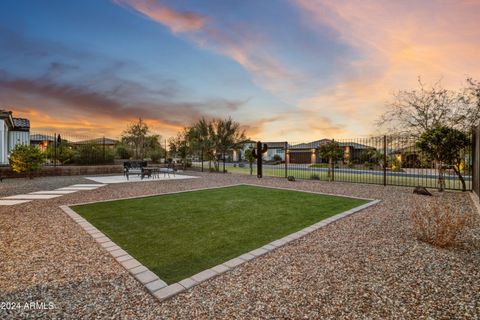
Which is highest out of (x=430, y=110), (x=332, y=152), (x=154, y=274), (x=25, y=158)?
(x=430, y=110)

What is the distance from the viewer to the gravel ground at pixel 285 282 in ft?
6.77

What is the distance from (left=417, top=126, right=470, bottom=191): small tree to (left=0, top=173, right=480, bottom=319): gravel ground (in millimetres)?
6107

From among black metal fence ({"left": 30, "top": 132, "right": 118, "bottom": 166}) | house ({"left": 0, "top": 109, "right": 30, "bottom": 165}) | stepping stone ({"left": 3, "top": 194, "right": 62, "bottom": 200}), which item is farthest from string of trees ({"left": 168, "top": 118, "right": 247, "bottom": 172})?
house ({"left": 0, "top": 109, "right": 30, "bottom": 165})

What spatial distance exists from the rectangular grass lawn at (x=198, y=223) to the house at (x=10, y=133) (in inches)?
566

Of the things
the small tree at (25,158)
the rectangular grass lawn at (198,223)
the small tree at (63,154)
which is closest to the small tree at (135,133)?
the small tree at (63,154)

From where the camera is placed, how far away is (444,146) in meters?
8.53

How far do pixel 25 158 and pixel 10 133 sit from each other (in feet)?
27.6

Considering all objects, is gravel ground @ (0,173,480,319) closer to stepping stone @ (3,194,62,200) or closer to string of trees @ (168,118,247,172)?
stepping stone @ (3,194,62,200)

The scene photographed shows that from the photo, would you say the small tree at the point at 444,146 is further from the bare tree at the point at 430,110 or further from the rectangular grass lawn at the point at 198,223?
the rectangular grass lawn at the point at 198,223

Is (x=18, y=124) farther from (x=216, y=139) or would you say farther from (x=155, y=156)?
→ (x=216, y=139)

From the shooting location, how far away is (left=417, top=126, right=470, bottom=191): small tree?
27.6 feet

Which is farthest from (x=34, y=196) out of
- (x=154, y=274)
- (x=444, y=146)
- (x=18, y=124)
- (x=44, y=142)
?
(x=44, y=142)

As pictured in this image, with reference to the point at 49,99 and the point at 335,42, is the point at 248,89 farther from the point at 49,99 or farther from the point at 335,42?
the point at 49,99

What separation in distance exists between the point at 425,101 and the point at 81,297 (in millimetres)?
14397
